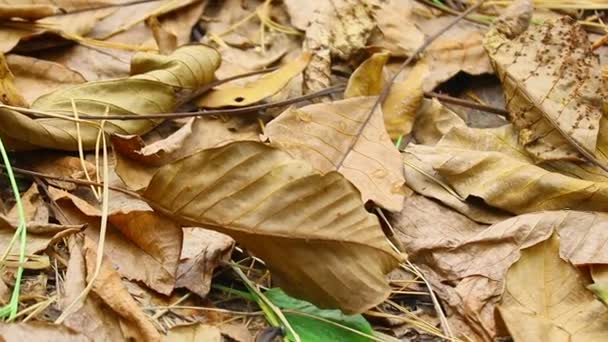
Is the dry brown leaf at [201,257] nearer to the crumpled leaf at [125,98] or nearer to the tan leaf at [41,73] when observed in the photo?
the crumpled leaf at [125,98]

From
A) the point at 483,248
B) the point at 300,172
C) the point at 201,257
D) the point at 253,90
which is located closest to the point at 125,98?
the point at 253,90

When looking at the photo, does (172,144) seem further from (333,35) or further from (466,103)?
(466,103)

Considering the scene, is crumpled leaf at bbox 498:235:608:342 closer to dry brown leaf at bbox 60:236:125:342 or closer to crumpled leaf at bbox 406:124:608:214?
crumpled leaf at bbox 406:124:608:214

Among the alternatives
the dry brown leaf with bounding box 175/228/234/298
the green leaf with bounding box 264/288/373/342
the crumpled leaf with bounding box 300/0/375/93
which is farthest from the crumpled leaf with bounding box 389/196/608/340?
the crumpled leaf with bounding box 300/0/375/93

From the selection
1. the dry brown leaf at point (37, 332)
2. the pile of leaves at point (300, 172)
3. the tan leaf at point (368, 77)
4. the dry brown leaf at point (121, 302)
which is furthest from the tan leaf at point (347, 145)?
the dry brown leaf at point (37, 332)

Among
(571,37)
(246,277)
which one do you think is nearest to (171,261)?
(246,277)

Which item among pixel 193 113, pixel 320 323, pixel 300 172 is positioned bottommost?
pixel 320 323
